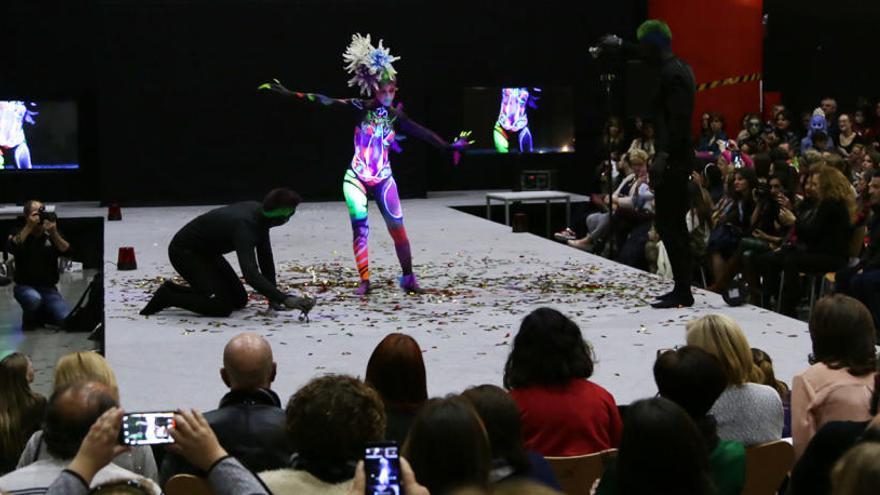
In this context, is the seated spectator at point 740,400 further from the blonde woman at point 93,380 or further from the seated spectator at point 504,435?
the blonde woman at point 93,380

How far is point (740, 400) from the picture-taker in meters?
3.68

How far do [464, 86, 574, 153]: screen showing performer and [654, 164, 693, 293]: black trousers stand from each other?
9.30 m

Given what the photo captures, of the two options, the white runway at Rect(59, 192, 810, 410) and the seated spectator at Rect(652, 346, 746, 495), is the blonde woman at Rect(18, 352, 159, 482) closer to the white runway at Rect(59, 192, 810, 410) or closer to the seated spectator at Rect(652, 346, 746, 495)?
the seated spectator at Rect(652, 346, 746, 495)

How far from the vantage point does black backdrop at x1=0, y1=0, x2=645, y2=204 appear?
15336 millimetres

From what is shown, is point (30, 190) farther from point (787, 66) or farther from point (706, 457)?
point (706, 457)

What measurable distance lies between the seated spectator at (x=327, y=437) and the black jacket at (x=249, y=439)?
713 mm

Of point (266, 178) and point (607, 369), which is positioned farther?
point (266, 178)

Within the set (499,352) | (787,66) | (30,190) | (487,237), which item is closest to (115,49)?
(30,190)

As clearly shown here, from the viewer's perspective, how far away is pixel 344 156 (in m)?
16.0

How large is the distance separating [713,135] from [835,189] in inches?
261

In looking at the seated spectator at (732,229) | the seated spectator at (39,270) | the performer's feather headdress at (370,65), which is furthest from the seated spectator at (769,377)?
the seated spectator at (39,270)

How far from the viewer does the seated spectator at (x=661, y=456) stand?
2.50 meters

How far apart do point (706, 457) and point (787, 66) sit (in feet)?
51.3

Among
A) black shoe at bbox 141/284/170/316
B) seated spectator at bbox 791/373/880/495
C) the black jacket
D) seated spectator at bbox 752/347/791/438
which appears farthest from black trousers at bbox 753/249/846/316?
the black jacket
